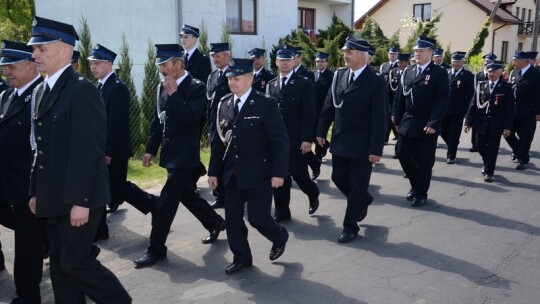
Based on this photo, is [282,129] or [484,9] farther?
[484,9]

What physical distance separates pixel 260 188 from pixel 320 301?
1.10 metres

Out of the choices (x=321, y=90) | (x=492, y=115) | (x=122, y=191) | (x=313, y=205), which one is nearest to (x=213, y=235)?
(x=122, y=191)

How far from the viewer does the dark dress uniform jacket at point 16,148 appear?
3943 millimetres

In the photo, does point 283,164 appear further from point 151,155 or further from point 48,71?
point 48,71

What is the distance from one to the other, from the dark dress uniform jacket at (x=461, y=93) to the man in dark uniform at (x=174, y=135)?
641 centimetres

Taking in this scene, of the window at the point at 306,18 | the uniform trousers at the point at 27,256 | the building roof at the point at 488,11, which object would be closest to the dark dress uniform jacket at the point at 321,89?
the uniform trousers at the point at 27,256

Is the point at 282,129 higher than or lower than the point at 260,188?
higher

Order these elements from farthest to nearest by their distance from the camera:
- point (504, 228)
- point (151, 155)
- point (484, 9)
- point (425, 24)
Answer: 1. point (484, 9)
2. point (425, 24)
3. point (504, 228)
4. point (151, 155)

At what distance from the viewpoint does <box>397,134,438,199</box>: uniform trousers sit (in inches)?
268

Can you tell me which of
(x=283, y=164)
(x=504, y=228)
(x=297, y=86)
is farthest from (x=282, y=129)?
(x=504, y=228)

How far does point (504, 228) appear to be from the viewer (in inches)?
231

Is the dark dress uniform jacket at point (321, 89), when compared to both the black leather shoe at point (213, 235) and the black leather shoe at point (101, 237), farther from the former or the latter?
the black leather shoe at point (101, 237)

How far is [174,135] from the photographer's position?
15.9ft

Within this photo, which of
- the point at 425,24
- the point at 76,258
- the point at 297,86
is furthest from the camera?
the point at 425,24
